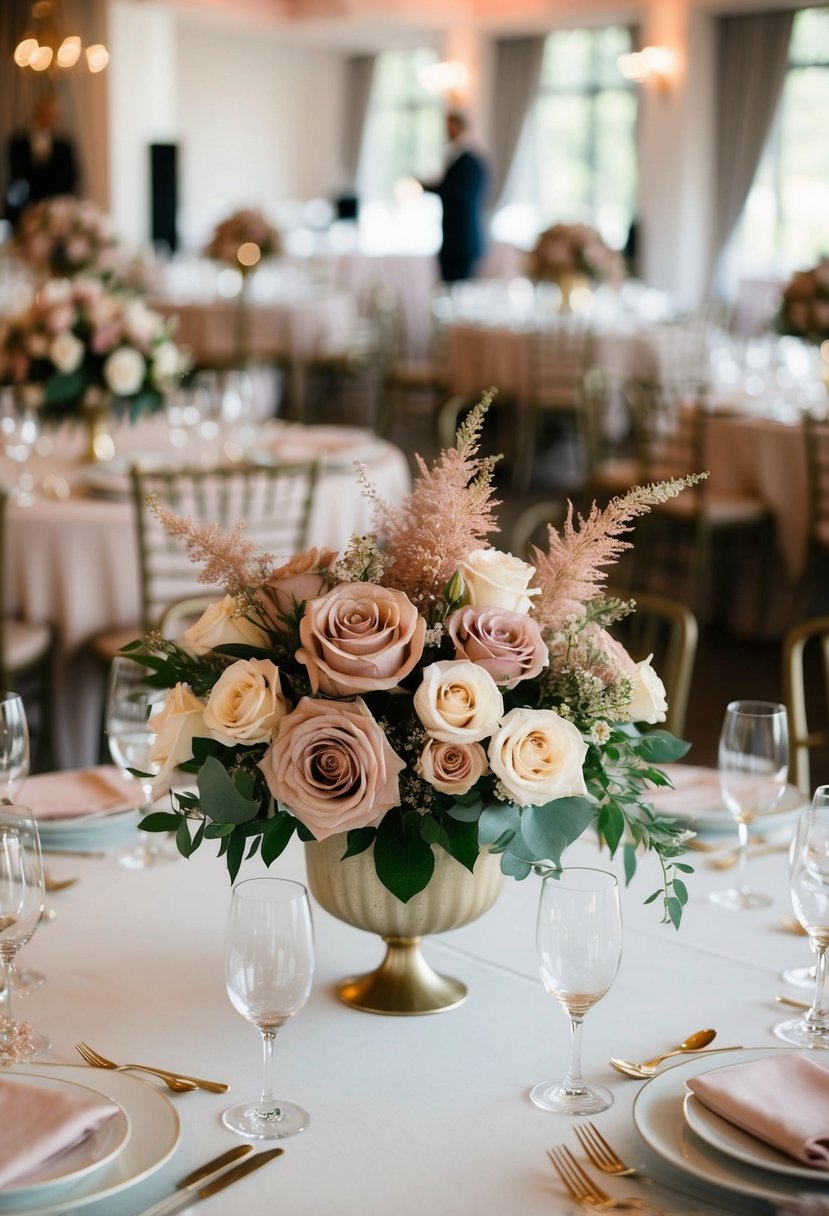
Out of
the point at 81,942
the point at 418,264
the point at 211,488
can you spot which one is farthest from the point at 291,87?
the point at 81,942

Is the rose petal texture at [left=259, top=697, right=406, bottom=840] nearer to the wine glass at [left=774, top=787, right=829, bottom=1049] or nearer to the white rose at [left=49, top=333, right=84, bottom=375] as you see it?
the wine glass at [left=774, top=787, right=829, bottom=1049]

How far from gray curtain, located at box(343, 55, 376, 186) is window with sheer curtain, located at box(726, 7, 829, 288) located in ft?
18.4

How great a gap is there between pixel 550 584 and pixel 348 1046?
48 centimetres

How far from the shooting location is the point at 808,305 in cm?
593

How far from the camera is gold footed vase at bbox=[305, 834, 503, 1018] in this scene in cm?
146

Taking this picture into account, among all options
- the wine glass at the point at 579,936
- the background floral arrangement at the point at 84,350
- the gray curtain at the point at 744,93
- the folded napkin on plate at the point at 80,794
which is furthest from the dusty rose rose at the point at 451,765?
the gray curtain at the point at 744,93

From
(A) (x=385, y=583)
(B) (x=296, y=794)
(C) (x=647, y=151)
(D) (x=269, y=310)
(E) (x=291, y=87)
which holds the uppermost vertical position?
(E) (x=291, y=87)

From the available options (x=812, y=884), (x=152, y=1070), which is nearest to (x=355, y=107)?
(x=812, y=884)

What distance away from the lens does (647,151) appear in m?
13.0

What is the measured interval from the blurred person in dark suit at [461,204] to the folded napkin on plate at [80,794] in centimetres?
924

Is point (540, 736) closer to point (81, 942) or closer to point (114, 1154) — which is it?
point (114, 1154)

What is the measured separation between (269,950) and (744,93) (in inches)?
503

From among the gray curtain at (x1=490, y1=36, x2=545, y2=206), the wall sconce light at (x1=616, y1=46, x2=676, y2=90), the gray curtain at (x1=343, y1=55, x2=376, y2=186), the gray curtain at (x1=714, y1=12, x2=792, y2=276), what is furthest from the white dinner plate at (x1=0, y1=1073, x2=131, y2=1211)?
the gray curtain at (x1=343, y1=55, x2=376, y2=186)

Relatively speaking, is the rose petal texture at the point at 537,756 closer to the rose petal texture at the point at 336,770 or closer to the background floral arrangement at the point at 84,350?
the rose petal texture at the point at 336,770
